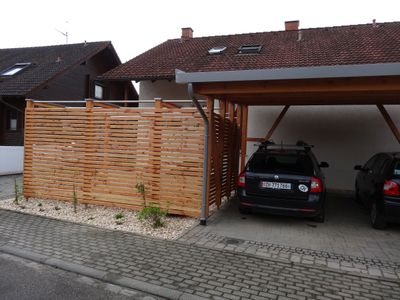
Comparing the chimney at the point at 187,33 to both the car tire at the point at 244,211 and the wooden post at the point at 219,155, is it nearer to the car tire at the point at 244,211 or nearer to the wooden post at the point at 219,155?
the wooden post at the point at 219,155

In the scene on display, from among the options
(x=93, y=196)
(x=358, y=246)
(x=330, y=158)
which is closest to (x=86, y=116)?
(x=93, y=196)

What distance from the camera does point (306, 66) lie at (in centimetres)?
929

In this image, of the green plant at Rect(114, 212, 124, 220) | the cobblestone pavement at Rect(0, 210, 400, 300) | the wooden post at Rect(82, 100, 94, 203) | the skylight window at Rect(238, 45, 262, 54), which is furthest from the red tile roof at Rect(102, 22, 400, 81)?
the cobblestone pavement at Rect(0, 210, 400, 300)

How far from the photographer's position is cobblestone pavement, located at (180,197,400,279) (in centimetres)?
480

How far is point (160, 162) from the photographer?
22.9 feet

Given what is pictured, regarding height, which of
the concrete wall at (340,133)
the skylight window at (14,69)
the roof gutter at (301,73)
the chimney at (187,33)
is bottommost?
the concrete wall at (340,133)

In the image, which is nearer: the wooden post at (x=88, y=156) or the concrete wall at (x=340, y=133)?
the wooden post at (x=88, y=156)

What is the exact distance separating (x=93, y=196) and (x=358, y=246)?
5370 mm

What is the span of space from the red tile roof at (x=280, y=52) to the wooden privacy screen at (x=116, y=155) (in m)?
5.73

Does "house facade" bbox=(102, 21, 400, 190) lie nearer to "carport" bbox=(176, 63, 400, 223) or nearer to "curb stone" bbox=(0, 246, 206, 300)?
"carport" bbox=(176, 63, 400, 223)

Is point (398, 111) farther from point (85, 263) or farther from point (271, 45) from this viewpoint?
point (85, 263)

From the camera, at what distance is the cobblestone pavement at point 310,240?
480 cm

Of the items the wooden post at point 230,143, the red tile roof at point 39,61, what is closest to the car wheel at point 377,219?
the wooden post at point 230,143

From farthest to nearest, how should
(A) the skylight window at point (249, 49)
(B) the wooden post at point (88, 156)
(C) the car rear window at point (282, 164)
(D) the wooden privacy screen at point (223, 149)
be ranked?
(A) the skylight window at point (249, 49)
(B) the wooden post at point (88, 156)
(D) the wooden privacy screen at point (223, 149)
(C) the car rear window at point (282, 164)
